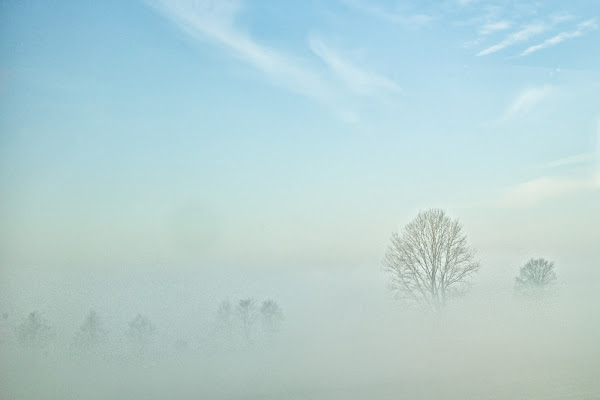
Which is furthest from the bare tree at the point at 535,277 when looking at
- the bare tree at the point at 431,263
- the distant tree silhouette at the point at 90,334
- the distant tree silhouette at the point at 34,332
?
the distant tree silhouette at the point at 34,332

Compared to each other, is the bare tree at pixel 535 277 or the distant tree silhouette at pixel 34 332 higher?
the bare tree at pixel 535 277

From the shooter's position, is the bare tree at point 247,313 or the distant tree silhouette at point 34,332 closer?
the distant tree silhouette at point 34,332

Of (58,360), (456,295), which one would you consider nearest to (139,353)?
(58,360)

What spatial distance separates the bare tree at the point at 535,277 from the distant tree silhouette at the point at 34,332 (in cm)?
3886

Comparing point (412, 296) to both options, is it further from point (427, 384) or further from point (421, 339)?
point (427, 384)

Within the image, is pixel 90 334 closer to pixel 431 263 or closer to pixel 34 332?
pixel 34 332

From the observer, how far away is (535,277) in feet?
153

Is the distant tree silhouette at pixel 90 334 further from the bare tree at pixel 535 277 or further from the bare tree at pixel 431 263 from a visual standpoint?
the bare tree at pixel 535 277

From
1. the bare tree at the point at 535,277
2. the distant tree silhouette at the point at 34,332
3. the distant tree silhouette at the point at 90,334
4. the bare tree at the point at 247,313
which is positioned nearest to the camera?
the distant tree silhouette at the point at 34,332

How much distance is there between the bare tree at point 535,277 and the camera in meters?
46.2

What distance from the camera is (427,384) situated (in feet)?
56.0

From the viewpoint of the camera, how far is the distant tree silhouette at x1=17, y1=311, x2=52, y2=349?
27.2 metres

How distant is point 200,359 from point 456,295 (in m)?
19.5

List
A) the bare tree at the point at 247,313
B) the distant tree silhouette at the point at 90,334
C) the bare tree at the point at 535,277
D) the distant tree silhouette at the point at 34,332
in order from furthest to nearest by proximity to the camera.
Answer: the bare tree at the point at 247,313
the bare tree at the point at 535,277
the distant tree silhouette at the point at 90,334
the distant tree silhouette at the point at 34,332
